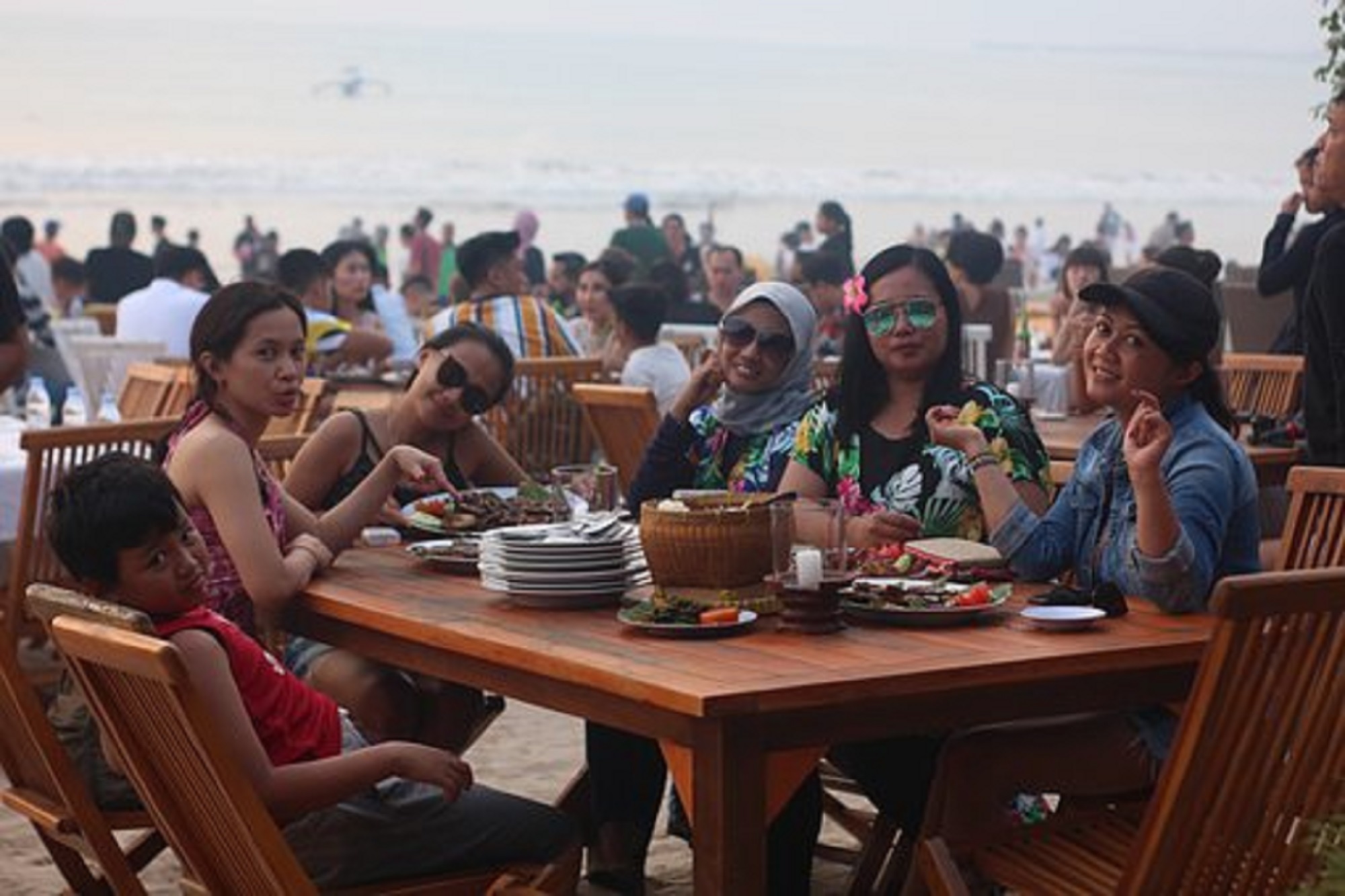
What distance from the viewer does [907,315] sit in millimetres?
4652

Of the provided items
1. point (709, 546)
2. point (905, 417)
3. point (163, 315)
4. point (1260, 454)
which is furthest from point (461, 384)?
point (163, 315)

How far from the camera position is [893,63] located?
111 meters

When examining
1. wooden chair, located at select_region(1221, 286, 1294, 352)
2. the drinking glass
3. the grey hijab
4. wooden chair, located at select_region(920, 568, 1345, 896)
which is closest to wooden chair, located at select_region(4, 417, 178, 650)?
the grey hijab

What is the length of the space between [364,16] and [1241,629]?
4963 inches

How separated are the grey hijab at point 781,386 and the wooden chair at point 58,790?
1.62m

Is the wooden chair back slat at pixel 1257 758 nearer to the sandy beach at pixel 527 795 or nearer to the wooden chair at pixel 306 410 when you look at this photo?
the sandy beach at pixel 527 795

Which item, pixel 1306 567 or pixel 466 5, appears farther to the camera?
→ pixel 466 5

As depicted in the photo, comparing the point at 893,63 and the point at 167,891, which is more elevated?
the point at 167,891

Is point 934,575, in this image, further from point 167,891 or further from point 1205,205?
point 1205,205

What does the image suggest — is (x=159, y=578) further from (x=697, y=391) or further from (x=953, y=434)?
(x=697, y=391)

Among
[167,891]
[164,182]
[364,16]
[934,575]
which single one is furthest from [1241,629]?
[364,16]

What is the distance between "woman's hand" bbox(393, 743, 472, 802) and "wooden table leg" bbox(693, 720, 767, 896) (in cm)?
47

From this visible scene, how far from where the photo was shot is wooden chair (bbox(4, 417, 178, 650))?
17.7 ft

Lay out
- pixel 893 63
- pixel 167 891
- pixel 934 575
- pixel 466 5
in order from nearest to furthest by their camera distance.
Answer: pixel 934 575
pixel 167 891
pixel 893 63
pixel 466 5
